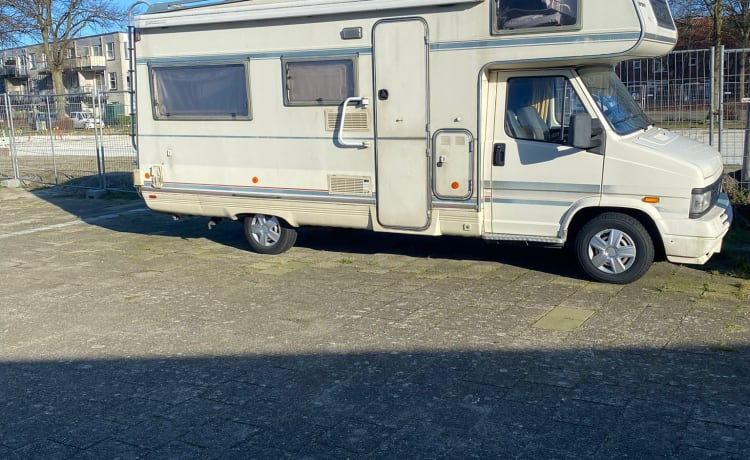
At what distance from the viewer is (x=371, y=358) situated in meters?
5.79

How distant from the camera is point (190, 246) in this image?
33.9ft

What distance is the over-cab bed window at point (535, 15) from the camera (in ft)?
23.3

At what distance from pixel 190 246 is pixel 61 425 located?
5638mm

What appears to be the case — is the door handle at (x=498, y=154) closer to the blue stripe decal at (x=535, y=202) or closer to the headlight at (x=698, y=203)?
the blue stripe decal at (x=535, y=202)

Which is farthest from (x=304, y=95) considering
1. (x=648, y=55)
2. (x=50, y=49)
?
(x=50, y=49)

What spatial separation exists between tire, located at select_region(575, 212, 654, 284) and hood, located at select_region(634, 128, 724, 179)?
2.38 ft

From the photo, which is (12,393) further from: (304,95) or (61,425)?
(304,95)

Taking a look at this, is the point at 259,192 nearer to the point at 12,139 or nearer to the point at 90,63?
the point at 12,139

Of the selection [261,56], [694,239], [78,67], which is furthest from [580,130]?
[78,67]

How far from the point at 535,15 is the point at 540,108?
2.98 ft

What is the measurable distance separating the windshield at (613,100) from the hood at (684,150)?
0.18 meters

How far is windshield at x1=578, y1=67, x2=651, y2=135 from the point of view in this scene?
7384 millimetres

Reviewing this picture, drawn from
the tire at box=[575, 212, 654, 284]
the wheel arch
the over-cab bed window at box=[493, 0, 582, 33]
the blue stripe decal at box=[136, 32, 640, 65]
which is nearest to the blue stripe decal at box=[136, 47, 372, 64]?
the blue stripe decal at box=[136, 32, 640, 65]

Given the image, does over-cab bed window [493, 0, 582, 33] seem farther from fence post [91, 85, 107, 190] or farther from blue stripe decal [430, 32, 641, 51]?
fence post [91, 85, 107, 190]
